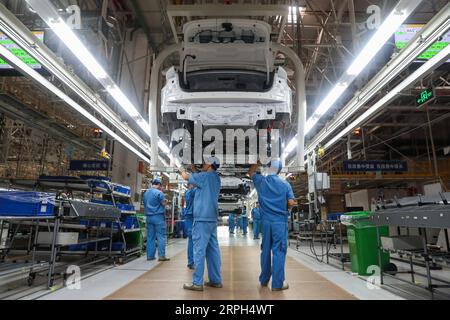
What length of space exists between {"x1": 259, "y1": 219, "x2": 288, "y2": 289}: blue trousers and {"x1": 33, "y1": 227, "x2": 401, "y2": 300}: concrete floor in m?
0.17

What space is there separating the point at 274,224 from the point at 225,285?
1.01m

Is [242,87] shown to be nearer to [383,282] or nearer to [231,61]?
[231,61]

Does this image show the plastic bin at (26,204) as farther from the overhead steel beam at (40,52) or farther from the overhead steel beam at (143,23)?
the overhead steel beam at (143,23)

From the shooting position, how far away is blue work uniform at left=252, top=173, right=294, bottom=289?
3.47 m

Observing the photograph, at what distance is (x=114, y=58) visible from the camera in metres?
7.70

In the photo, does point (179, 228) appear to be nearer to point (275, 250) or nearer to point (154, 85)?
point (275, 250)

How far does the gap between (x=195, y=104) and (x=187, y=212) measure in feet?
8.78

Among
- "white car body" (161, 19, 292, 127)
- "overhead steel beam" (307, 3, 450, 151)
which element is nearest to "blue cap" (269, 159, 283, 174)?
"white car body" (161, 19, 292, 127)

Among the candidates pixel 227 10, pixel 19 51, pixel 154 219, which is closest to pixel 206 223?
pixel 227 10

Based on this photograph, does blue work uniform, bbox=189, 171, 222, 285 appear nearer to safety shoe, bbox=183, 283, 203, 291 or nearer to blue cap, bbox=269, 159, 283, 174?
safety shoe, bbox=183, 283, 203, 291

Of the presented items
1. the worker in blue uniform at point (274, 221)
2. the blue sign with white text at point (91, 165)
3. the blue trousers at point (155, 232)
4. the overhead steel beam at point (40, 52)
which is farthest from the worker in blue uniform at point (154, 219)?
the blue sign with white text at point (91, 165)

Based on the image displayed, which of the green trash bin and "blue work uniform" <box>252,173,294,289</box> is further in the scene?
the green trash bin

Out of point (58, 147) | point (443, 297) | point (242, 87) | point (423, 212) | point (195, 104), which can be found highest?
point (58, 147)
